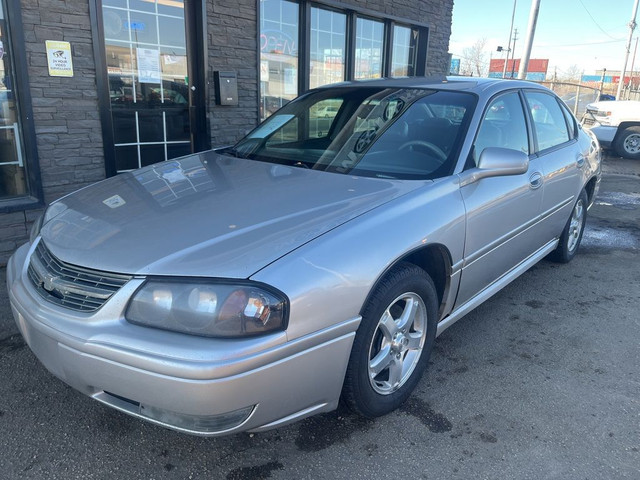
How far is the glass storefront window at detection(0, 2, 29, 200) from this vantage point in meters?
4.36

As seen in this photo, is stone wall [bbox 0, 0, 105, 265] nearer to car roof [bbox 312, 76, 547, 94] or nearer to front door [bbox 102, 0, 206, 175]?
front door [bbox 102, 0, 206, 175]

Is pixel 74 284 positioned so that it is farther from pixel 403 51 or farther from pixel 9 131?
pixel 403 51

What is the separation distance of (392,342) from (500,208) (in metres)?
1.17

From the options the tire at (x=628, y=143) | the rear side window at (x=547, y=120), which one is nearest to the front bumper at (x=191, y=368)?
the rear side window at (x=547, y=120)

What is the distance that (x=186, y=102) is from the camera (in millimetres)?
5879

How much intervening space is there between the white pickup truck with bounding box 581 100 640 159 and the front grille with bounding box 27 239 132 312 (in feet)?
40.9

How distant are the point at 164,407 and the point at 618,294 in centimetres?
382

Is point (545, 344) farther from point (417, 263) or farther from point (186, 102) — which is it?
point (186, 102)

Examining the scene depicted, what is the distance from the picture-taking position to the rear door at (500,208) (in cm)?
296

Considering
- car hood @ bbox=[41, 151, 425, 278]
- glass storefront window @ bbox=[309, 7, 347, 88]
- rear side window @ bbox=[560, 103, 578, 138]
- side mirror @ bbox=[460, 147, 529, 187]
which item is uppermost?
glass storefront window @ bbox=[309, 7, 347, 88]

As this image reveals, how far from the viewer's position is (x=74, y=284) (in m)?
2.13

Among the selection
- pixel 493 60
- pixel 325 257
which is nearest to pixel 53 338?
pixel 325 257

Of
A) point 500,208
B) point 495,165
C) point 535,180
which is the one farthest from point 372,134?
point 535,180

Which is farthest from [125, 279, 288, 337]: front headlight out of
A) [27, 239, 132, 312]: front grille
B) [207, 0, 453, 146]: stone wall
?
[207, 0, 453, 146]: stone wall
